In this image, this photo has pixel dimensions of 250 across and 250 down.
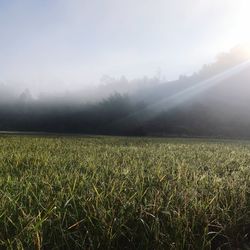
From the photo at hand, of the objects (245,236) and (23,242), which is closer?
(23,242)

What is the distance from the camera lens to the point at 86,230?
4480mm

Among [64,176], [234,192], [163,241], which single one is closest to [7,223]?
[163,241]

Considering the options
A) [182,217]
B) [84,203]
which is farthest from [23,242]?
[182,217]

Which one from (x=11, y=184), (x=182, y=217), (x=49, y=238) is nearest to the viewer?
(x=49, y=238)

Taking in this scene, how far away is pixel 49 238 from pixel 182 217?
4.97 ft

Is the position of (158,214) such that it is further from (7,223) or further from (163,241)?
(7,223)

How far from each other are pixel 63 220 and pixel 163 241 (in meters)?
1.13

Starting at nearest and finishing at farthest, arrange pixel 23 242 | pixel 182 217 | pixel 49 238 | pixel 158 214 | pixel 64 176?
pixel 23 242 → pixel 49 238 → pixel 182 217 → pixel 158 214 → pixel 64 176

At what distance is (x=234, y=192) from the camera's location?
20.6 feet

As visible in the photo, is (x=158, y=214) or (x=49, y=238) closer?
(x=49, y=238)

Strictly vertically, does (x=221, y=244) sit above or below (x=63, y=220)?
below

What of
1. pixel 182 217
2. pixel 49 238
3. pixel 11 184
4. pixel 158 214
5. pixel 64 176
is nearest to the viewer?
pixel 49 238

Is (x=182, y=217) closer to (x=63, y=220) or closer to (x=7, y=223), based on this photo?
(x=63, y=220)

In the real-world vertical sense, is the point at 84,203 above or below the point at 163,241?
above
